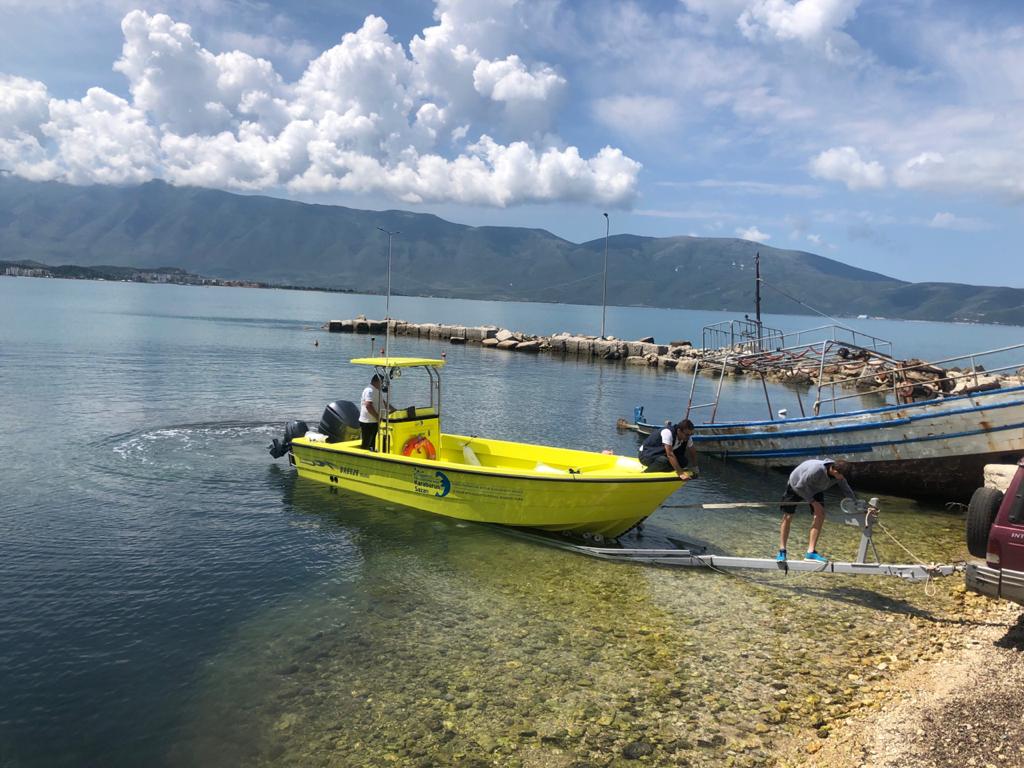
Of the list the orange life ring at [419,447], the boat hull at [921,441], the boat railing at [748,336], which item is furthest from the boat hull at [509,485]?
the boat railing at [748,336]

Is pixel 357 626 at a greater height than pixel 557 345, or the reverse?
pixel 557 345

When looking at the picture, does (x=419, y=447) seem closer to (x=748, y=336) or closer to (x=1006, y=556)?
(x=1006, y=556)

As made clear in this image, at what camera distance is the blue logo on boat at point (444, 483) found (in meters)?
14.2

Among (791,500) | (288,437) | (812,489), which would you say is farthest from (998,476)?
(288,437)

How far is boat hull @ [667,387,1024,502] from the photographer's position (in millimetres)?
16219

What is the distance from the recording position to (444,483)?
46.8 ft

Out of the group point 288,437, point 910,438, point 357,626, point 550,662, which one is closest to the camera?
point 550,662

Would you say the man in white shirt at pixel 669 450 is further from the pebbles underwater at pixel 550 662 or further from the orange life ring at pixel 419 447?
the orange life ring at pixel 419 447

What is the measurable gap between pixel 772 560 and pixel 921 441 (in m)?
9.33

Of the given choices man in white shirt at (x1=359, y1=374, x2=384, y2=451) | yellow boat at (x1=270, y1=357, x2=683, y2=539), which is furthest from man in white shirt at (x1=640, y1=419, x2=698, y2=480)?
man in white shirt at (x1=359, y1=374, x2=384, y2=451)

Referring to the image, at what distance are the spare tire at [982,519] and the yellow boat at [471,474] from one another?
4372 mm

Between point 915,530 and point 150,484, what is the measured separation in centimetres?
1844

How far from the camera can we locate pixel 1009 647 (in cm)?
884

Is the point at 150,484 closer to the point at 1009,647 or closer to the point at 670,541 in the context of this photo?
the point at 670,541
